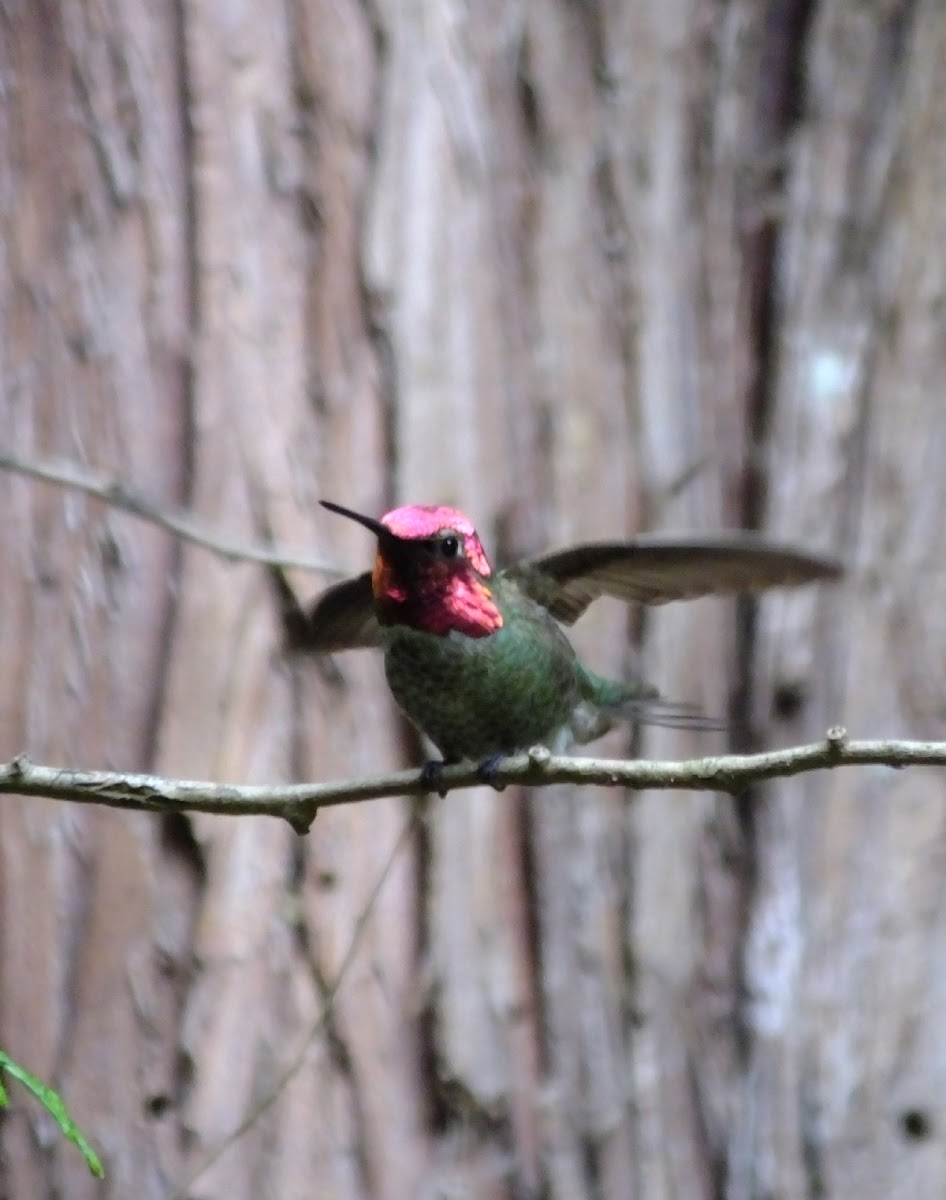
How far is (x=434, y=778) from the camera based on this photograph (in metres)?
1.78

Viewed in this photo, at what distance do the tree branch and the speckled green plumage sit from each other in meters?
0.53

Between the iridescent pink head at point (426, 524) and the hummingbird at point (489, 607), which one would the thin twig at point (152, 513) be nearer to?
the hummingbird at point (489, 607)

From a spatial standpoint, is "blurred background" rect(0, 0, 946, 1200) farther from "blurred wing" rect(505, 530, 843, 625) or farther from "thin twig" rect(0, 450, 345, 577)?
"blurred wing" rect(505, 530, 843, 625)

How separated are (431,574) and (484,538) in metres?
0.71

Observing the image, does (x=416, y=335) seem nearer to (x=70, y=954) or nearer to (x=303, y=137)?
(x=303, y=137)

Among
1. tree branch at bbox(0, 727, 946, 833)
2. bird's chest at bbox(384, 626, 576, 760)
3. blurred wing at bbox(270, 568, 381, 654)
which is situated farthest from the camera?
blurred wing at bbox(270, 568, 381, 654)

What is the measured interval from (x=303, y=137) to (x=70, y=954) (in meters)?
1.40

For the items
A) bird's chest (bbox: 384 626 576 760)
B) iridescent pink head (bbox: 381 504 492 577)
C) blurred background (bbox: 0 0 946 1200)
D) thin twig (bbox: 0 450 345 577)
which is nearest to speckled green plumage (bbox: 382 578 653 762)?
bird's chest (bbox: 384 626 576 760)

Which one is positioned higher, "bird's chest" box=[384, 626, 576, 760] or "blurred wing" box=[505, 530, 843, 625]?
"blurred wing" box=[505, 530, 843, 625]

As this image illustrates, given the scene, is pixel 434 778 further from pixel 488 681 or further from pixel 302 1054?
pixel 302 1054

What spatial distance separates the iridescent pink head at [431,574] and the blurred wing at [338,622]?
144mm

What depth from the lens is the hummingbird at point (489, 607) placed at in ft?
6.45

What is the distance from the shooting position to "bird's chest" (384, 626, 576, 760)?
2.06 m

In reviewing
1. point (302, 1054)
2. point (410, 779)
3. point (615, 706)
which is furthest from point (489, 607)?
point (302, 1054)
